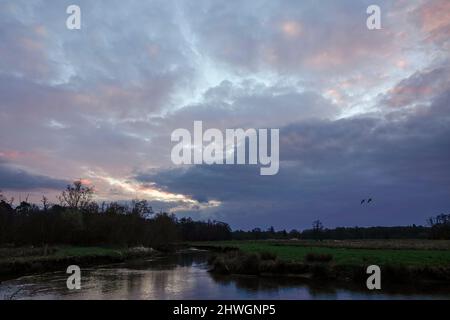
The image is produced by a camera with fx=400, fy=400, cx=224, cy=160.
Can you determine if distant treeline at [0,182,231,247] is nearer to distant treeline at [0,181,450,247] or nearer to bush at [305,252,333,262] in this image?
distant treeline at [0,181,450,247]

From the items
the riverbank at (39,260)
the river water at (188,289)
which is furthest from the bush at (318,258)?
the riverbank at (39,260)

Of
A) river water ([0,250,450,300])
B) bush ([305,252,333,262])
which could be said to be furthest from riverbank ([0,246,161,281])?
bush ([305,252,333,262])

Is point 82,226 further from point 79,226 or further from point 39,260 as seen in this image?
point 39,260

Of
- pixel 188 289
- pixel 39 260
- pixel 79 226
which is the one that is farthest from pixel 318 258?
pixel 79 226

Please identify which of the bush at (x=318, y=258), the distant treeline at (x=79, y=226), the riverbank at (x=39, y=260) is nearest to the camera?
the riverbank at (x=39, y=260)

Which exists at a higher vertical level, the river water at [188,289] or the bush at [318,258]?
the bush at [318,258]

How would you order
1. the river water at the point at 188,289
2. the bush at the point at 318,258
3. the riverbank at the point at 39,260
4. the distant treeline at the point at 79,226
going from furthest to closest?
the distant treeline at the point at 79,226 < the bush at the point at 318,258 < the riverbank at the point at 39,260 < the river water at the point at 188,289

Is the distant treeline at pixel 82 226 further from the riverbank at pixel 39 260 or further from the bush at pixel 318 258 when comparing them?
the bush at pixel 318 258

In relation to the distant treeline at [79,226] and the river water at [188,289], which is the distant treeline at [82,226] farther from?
the river water at [188,289]

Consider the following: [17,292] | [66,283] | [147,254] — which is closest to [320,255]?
[66,283]

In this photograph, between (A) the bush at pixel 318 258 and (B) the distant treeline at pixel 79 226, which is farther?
(B) the distant treeline at pixel 79 226

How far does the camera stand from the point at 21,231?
6662 centimetres
